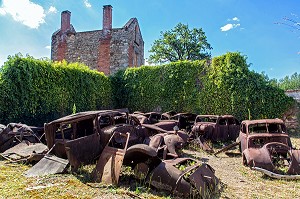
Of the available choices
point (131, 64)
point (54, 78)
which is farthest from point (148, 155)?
point (131, 64)

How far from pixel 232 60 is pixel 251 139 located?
7745 millimetres

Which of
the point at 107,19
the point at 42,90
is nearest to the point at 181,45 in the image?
the point at 107,19

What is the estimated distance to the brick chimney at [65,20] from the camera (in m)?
20.7

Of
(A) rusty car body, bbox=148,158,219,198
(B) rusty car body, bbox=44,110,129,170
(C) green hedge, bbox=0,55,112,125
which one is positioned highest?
(C) green hedge, bbox=0,55,112,125

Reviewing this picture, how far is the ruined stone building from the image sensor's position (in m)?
19.2

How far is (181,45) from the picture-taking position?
109 feet

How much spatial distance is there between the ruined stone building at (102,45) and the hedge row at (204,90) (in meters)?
3.26

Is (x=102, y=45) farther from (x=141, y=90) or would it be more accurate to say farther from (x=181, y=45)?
(x=181, y=45)

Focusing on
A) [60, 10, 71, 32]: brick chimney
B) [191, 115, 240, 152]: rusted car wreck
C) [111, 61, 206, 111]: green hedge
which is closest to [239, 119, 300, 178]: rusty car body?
[191, 115, 240, 152]: rusted car wreck

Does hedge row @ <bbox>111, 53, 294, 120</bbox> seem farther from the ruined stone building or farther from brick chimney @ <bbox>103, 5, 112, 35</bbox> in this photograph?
brick chimney @ <bbox>103, 5, 112, 35</bbox>

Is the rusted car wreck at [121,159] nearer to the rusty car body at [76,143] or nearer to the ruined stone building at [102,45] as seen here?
the rusty car body at [76,143]

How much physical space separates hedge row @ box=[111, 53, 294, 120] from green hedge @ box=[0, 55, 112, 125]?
258 cm

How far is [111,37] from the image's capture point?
19.5 meters

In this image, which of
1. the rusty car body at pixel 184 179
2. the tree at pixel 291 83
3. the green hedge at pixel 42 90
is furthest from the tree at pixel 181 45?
the rusty car body at pixel 184 179
